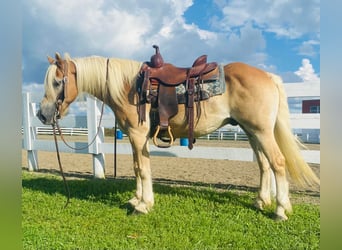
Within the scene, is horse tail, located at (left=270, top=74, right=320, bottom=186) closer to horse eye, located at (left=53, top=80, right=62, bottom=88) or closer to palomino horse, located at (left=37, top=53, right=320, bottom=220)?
palomino horse, located at (left=37, top=53, right=320, bottom=220)

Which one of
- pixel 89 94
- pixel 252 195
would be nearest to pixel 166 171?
pixel 252 195

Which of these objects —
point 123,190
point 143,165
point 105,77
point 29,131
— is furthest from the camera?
point 29,131

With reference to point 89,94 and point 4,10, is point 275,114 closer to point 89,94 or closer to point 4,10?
point 89,94

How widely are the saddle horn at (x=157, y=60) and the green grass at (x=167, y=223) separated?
1.78 metres

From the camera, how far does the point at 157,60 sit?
12.7ft

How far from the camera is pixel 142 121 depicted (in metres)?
3.76

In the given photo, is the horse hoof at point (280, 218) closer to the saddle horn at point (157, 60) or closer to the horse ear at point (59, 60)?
the saddle horn at point (157, 60)

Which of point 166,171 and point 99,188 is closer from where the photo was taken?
point 99,188

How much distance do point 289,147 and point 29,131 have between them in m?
6.09

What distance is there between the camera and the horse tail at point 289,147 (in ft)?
12.5

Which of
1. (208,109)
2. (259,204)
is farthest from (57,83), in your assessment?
(259,204)

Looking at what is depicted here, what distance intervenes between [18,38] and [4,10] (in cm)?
16

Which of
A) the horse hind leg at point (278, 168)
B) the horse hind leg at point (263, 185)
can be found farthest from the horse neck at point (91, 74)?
the horse hind leg at point (278, 168)

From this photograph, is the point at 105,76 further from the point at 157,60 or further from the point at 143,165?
the point at 143,165
